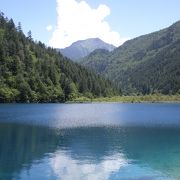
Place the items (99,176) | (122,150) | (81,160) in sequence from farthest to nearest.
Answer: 1. (122,150)
2. (81,160)
3. (99,176)

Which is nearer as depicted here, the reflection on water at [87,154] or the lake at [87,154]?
the lake at [87,154]

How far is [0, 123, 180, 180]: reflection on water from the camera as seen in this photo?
4603 cm

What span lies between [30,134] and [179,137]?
30.3 m

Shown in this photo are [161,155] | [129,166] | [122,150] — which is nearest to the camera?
[129,166]

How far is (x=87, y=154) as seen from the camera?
59531 millimetres

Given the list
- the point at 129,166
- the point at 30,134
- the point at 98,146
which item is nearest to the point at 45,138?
the point at 30,134

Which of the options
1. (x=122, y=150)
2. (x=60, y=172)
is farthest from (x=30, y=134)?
(x=60, y=172)

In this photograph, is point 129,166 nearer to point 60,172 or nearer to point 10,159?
point 60,172

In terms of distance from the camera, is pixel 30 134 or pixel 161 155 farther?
pixel 30 134

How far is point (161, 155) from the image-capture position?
59938mm

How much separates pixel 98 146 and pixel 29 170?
2270cm

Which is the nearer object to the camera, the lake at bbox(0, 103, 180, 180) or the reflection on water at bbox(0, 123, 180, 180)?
the lake at bbox(0, 103, 180, 180)

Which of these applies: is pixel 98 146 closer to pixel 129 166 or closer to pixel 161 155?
pixel 161 155

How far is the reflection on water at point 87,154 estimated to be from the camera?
46031 mm
